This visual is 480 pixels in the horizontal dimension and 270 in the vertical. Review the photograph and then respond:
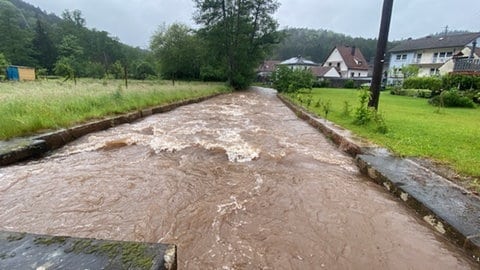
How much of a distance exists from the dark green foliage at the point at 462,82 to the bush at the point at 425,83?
1226mm

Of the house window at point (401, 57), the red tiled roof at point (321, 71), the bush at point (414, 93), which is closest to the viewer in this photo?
the bush at point (414, 93)

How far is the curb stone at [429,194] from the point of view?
7.07ft

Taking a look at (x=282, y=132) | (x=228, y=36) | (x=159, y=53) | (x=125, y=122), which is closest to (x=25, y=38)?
(x=159, y=53)

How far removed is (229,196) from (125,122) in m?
5.14

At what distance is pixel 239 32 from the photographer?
81.1 ft

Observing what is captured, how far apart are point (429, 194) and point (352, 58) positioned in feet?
157

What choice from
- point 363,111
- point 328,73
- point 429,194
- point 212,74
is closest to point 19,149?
point 429,194

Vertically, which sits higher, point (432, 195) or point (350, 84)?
point (350, 84)

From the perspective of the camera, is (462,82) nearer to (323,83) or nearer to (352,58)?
(323,83)

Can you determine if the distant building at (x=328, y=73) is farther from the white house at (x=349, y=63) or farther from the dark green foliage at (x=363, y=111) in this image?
the dark green foliage at (x=363, y=111)

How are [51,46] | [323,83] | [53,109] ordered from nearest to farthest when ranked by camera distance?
[53,109], [323,83], [51,46]

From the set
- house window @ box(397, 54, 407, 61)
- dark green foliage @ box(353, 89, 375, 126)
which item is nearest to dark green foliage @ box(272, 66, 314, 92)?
dark green foliage @ box(353, 89, 375, 126)

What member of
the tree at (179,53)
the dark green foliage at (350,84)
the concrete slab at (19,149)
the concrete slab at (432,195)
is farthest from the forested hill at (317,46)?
the concrete slab at (19,149)

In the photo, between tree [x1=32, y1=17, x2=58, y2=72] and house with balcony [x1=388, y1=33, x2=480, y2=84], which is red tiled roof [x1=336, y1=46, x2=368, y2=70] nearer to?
house with balcony [x1=388, y1=33, x2=480, y2=84]
